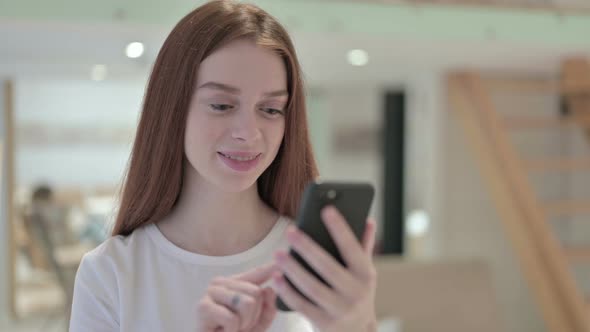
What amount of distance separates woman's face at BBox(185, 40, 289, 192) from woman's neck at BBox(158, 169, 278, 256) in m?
0.09

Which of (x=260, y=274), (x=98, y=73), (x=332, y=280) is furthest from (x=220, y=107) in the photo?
(x=98, y=73)

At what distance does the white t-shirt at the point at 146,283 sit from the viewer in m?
1.23

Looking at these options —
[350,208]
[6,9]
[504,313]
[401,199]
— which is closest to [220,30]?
[350,208]

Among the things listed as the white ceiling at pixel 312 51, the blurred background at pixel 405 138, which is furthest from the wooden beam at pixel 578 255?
the white ceiling at pixel 312 51

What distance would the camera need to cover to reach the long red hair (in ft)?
4.01

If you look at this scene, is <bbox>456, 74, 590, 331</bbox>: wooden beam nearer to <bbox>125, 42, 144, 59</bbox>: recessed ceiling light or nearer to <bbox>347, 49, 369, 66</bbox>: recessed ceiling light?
<bbox>347, 49, 369, 66</bbox>: recessed ceiling light

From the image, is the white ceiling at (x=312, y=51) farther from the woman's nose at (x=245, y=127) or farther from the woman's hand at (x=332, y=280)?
the woman's hand at (x=332, y=280)

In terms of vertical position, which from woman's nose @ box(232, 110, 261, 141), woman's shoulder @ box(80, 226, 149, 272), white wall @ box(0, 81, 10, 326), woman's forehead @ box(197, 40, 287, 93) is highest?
woman's forehead @ box(197, 40, 287, 93)

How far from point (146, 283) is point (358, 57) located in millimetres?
2790

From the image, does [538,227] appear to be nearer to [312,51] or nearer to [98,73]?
[312,51]

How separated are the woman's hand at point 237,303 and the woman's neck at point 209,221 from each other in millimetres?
235

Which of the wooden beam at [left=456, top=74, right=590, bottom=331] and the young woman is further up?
the young woman

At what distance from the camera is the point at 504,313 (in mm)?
4766

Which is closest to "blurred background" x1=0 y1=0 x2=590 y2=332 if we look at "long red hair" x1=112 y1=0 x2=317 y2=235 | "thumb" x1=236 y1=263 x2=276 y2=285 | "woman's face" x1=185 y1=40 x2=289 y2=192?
"long red hair" x1=112 y1=0 x2=317 y2=235
